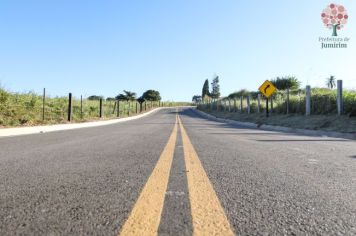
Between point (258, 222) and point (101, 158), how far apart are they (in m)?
3.75

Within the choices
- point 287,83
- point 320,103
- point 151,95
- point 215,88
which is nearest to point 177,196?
point 320,103

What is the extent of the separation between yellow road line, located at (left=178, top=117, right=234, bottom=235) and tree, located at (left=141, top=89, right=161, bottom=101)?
442 feet

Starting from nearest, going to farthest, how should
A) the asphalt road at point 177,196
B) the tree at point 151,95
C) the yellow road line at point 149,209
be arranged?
1. the yellow road line at point 149,209
2. the asphalt road at point 177,196
3. the tree at point 151,95

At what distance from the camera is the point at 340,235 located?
213 cm

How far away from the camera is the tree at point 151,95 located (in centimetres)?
13875

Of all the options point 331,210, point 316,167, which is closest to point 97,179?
point 331,210

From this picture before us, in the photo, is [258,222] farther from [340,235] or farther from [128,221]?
[128,221]

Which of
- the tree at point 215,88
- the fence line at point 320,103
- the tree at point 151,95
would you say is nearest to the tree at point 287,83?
the fence line at point 320,103

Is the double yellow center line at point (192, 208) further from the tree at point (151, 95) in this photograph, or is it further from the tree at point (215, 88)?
the tree at point (151, 95)

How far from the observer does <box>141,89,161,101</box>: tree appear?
13875 cm

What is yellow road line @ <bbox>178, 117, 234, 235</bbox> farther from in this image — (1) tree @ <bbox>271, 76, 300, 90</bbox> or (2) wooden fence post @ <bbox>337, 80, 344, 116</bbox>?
(1) tree @ <bbox>271, 76, 300, 90</bbox>

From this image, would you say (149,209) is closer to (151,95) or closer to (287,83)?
(287,83)

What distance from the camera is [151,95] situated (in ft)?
457

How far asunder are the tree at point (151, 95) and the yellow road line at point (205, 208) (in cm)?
13475
